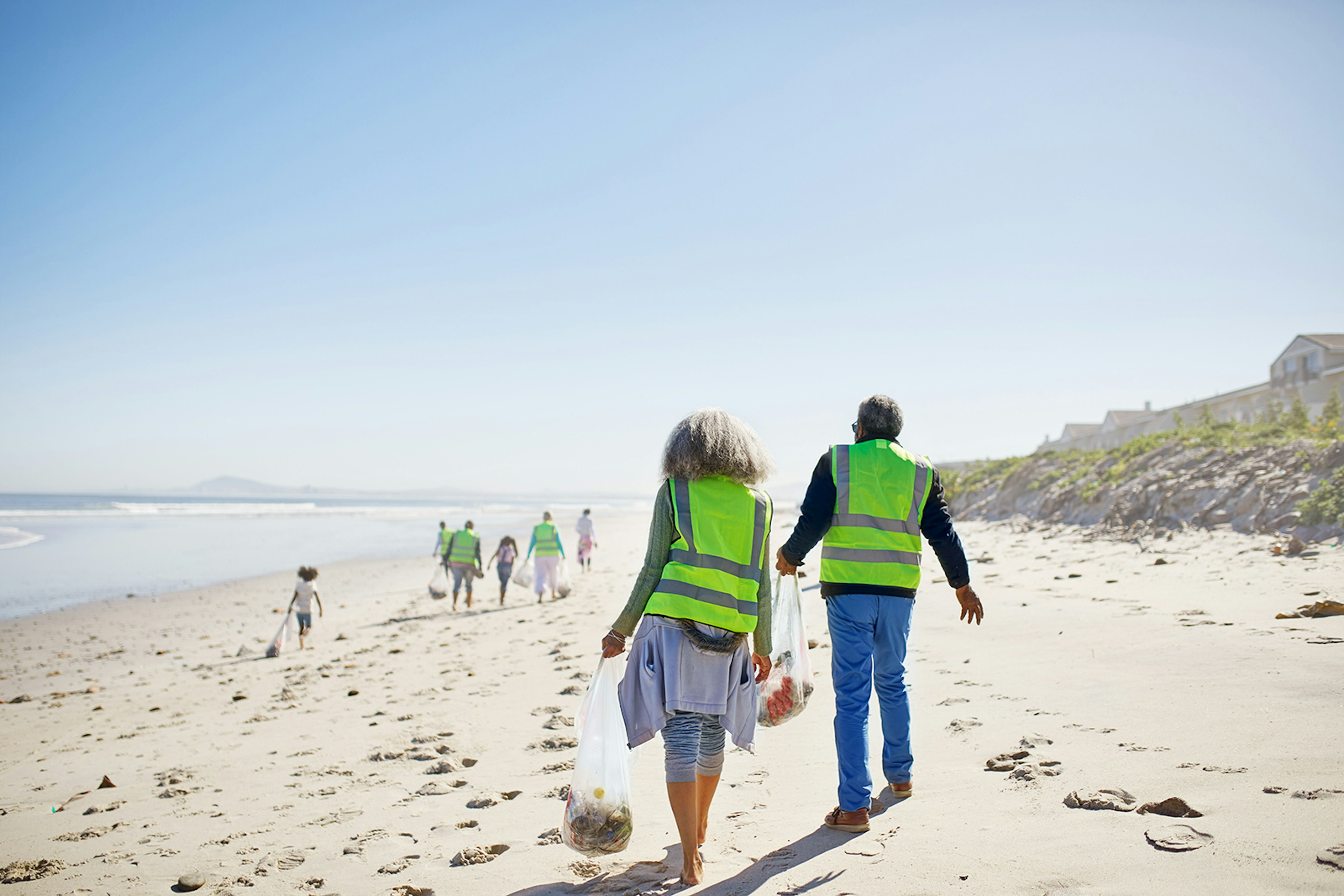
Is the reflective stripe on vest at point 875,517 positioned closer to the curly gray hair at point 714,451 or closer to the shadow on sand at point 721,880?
the curly gray hair at point 714,451

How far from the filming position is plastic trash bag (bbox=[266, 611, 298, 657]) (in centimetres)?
970

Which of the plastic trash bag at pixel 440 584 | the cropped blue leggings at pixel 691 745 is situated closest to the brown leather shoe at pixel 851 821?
the cropped blue leggings at pixel 691 745

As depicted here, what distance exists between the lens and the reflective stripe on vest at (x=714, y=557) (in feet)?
9.39

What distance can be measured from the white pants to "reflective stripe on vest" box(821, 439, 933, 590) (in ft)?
35.1

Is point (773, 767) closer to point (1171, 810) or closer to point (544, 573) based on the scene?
point (1171, 810)

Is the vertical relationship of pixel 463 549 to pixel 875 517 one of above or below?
below

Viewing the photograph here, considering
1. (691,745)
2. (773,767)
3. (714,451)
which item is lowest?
(773,767)

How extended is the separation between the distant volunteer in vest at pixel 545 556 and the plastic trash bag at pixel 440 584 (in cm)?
160

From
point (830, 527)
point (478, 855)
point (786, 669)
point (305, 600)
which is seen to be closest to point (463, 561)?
point (305, 600)

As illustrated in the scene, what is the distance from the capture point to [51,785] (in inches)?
198

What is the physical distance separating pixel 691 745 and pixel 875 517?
4.22 feet

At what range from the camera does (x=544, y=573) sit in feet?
44.5

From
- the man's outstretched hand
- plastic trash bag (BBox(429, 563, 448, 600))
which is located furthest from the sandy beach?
plastic trash bag (BBox(429, 563, 448, 600))

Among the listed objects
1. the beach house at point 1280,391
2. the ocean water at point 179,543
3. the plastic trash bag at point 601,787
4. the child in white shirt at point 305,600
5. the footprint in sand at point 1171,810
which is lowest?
the ocean water at point 179,543
